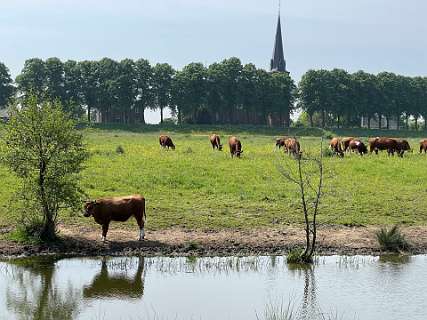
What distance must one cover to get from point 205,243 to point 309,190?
8.04 metres

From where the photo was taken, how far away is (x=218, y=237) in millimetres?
20844

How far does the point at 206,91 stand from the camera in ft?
314

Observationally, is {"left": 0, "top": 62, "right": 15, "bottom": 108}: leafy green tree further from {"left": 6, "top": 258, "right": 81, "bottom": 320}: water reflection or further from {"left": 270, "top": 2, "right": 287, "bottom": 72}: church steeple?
{"left": 6, "top": 258, "right": 81, "bottom": 320}: water reflection

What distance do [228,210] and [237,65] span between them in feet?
256

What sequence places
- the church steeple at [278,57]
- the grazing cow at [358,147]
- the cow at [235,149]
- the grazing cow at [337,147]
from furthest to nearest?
the church steeple at [278,57] → the grazing cow at [358,147] → the grazing cow at [337,147] → the cow at [235,149]

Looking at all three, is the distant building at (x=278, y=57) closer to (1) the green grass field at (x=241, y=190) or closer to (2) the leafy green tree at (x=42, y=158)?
(1) the green grass field at (x=241, y=190)

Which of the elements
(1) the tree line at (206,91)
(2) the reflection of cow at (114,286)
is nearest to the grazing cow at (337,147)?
(2) the reflection of cow at (114,286)

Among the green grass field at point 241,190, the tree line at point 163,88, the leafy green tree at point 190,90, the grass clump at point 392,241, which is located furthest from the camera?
the leafy green tree at point 190,90

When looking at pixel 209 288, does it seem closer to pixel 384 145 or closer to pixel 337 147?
pixel 337 147

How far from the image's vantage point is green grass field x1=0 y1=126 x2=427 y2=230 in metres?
23.0

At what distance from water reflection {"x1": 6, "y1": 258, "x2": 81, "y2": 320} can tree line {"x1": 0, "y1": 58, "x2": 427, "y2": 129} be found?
241 ft

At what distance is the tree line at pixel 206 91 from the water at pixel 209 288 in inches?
2902

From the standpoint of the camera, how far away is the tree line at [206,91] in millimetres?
93250

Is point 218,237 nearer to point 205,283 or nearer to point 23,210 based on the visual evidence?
point 205,283
